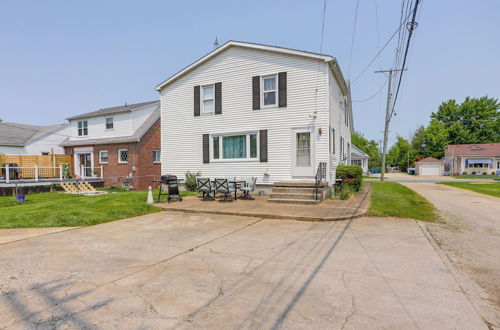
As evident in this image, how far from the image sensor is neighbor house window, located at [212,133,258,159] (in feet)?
46.8

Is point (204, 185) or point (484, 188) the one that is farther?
point (484, 188)

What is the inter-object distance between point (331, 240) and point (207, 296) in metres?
3.61

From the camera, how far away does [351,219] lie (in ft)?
27.3

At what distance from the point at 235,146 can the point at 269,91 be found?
135 inches

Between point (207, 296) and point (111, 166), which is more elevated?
point (111, 166)

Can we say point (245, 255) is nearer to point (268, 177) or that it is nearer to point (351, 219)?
point (351, 219)

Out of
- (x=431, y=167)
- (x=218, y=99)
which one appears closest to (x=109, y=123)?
(x=218, y=99)

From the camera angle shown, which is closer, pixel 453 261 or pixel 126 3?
pixel 453 261

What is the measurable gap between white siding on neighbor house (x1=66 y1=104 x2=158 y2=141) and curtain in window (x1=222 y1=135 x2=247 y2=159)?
36.8 ft

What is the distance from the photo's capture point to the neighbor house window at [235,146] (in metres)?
14.3

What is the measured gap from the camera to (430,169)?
5341 centimetres

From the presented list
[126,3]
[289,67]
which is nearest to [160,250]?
[289,67]

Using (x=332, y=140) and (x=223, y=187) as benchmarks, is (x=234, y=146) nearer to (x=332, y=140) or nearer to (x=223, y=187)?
(x=223, y=187)

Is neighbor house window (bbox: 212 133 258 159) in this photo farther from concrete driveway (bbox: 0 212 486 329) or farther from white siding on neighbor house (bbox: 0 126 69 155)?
white siding on neighbor house (bbox: 0 126 69 155)
